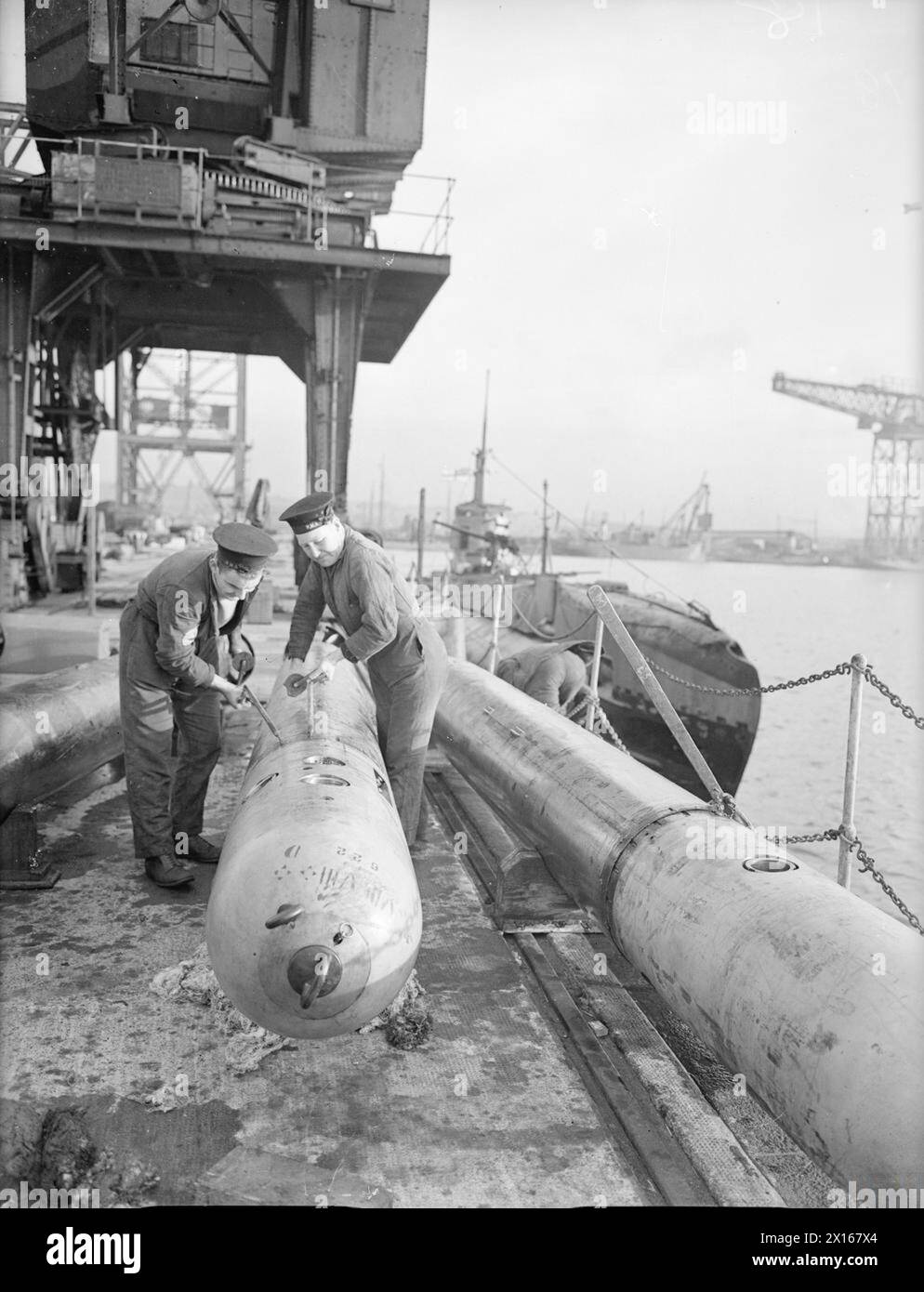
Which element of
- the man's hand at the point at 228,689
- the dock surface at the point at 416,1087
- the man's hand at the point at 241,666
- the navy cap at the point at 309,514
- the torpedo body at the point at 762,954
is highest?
the navy cap at the point at 309,514

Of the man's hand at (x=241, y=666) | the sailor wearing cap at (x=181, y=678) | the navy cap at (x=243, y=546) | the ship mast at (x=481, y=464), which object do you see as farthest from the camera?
the ship mast at (x=481, y=464)

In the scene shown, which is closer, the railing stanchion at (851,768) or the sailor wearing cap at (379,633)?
the railing stanchion at (851,768)

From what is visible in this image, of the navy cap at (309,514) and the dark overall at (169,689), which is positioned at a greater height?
the navy cap at (309,514)

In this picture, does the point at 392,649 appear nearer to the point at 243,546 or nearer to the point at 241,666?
the point at 241,666

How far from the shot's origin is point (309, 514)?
5.07 meters

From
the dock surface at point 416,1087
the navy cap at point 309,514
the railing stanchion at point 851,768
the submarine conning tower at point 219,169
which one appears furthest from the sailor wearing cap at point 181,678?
the submarine conning tower at point 219,169

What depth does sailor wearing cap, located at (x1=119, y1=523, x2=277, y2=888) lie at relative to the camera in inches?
199

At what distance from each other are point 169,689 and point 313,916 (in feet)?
9.45

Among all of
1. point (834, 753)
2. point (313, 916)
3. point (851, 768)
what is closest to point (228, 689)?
point (313, 916)

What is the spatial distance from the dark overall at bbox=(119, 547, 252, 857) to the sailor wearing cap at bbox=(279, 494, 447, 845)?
0.56m

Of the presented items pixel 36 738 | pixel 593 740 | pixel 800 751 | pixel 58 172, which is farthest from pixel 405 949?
pixel 800 751

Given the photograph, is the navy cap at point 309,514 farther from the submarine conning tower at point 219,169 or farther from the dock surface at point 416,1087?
the submarine conning tower at point 219,169

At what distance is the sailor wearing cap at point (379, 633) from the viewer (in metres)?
5.18

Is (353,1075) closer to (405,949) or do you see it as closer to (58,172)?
(405,949)
